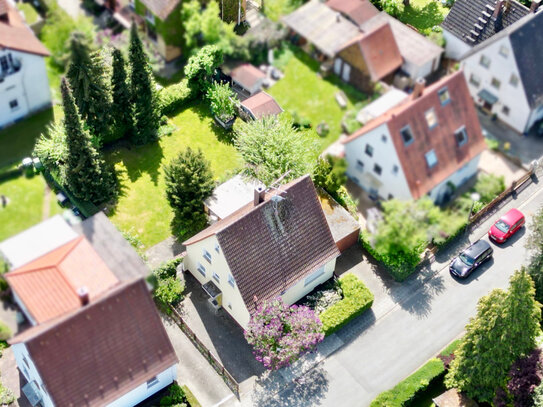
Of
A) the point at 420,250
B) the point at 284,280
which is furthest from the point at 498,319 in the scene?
the point at 284,280

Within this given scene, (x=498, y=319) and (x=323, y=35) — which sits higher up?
(x=323, y=35)

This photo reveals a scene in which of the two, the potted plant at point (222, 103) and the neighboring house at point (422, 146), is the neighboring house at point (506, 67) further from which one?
the potted plant at point (222, 103)

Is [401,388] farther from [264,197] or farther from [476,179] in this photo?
[476,179]

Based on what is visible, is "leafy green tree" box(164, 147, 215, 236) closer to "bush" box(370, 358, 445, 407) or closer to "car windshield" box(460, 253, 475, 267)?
"bush" box(370, 358, 445, 407)

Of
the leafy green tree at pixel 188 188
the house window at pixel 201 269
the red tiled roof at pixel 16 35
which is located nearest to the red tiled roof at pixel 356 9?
the red tiled roof at pixel 16 35

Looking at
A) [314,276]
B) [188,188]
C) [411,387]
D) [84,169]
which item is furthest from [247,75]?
[411,387]

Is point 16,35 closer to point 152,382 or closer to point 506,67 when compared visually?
point 506,67
